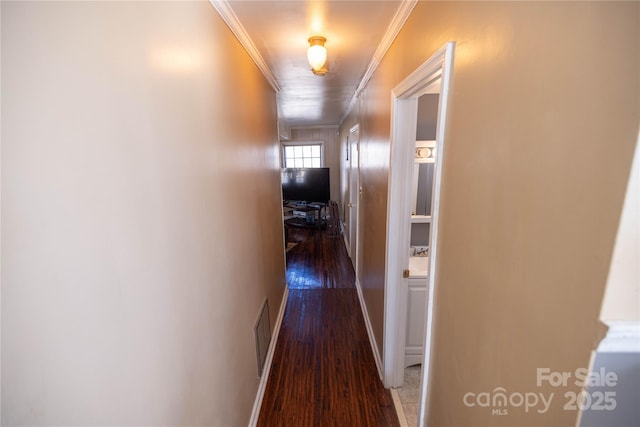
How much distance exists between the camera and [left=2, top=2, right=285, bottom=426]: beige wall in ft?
1.55

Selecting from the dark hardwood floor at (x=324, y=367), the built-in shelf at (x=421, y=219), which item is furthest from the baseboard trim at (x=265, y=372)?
the built-in shelf at (x=421, y=219)

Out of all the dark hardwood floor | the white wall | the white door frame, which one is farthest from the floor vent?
the white wall

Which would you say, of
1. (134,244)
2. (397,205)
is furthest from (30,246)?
(397,205)

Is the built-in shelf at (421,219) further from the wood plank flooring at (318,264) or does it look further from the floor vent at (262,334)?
the wood plank flooring at (318,264)

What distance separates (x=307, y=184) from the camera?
6426mm

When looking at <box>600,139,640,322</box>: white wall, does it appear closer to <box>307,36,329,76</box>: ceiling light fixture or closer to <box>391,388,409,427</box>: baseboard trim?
<box>307,36,329,76</box>: ceiling light fixture

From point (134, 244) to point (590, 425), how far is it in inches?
40.9

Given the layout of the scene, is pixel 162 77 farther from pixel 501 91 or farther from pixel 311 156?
pixel 311 156

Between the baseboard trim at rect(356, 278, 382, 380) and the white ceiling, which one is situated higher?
the white ceiling

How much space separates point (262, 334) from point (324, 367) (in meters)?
0.65

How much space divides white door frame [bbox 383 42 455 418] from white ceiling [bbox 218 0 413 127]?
41 centimetres

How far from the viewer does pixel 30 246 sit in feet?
1.56

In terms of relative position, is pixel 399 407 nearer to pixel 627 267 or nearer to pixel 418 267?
pixel 418 267

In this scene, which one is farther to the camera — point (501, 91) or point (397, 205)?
point (397, 205)
